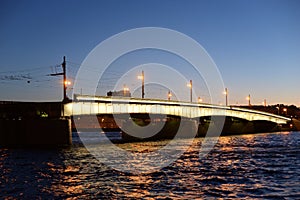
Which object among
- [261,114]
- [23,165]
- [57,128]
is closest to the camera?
[23,165]

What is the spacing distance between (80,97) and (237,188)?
50859 millimetres

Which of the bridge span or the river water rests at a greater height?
the bridge span

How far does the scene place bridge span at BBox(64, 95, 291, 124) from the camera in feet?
243

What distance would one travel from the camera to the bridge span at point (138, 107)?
2911 inches

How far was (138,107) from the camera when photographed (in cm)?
8638

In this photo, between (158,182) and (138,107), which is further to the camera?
(138,107)

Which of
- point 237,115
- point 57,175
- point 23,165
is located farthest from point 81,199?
point 237,115

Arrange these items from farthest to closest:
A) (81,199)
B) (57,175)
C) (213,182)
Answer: (57,175), (213,182), (81,199)

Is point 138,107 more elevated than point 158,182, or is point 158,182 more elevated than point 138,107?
point 138,107

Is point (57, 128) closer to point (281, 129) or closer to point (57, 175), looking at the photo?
point (57, 175)

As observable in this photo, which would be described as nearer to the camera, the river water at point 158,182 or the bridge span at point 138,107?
the river water at point 158,182

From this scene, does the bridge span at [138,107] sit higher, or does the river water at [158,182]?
the bridge span at [138,107]

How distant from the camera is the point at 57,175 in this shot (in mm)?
33531

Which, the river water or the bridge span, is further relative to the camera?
the bridge span
